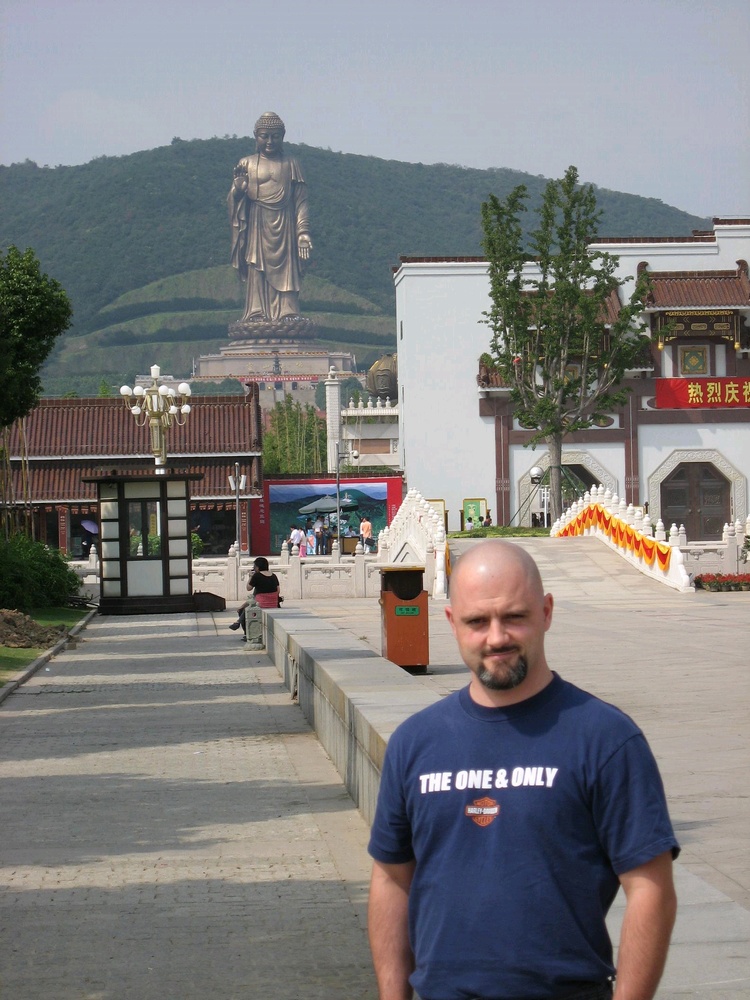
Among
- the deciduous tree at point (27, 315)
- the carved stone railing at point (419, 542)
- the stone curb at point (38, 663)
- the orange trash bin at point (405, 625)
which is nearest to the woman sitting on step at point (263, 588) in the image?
the stone curb at point (38, 663)

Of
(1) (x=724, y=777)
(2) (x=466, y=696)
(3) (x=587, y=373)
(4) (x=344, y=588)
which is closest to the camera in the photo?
(2) (x=466, y=696)

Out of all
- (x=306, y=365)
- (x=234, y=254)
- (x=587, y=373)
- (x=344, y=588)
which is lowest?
(x=344, y=588)

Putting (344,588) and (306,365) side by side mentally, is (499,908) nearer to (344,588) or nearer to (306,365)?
(344,588)

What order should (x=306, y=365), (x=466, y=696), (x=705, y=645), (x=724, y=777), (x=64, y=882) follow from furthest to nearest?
(x=306, y=365)
(x=705, y=645)
(x=724, y=777)
(x=64, y=882)
(x=466, y=696)

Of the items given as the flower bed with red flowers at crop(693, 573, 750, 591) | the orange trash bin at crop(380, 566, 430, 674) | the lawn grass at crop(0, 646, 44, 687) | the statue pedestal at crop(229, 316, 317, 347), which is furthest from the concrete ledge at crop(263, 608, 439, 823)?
the statue pedestal at crop(229, 316, 317, 347)

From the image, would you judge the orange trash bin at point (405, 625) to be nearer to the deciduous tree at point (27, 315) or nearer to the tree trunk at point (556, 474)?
the deciduous tree at point (27, 315)

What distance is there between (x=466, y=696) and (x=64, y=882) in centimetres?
432

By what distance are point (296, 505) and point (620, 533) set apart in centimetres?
1951

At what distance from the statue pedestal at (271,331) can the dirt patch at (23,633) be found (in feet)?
451

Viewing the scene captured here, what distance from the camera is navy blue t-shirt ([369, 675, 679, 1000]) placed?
3104 millimetres

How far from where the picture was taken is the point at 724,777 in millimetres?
9500

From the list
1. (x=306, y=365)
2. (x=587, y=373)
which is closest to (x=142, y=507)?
(x=587, y=373)

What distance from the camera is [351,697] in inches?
347

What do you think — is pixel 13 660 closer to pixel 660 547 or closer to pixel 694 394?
→ pixel 660 547
